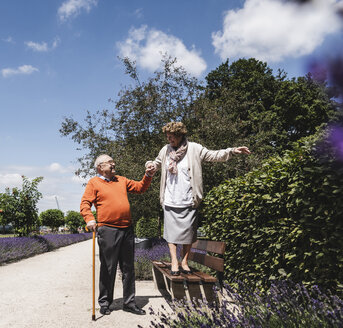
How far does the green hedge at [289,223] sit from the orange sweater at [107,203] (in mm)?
1738

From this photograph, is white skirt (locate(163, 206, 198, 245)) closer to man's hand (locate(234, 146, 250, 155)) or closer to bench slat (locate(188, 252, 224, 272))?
bench slat (locate(188, 252, 224, 272))

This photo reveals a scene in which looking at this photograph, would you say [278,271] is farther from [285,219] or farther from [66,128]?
[66,128]

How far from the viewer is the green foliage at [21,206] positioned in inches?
608

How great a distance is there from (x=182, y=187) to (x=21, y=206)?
45.0 ft

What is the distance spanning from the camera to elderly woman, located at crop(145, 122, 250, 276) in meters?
4.14

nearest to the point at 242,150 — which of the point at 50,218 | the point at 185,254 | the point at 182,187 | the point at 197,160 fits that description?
the point at 197,160

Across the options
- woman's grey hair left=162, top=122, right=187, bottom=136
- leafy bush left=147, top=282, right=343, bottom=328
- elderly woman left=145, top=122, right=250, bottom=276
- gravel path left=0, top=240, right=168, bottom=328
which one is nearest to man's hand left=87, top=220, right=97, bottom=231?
elderly woman left=145, top=122, right=250, bottom=276

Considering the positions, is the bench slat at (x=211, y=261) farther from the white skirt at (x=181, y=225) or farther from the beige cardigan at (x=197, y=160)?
the beige cardigan at (x=197, y=160)

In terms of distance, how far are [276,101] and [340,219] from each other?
22.3 meters

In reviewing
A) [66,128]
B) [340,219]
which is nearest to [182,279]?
[340,219]

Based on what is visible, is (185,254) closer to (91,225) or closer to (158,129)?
(91,225)

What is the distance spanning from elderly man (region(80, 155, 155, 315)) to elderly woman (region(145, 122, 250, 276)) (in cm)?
45

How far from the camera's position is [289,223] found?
3.86m

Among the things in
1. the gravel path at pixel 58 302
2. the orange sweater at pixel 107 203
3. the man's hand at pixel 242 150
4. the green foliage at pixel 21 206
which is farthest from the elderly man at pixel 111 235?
the green foliage at pixel 21 206
